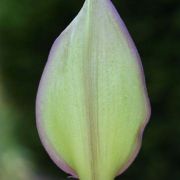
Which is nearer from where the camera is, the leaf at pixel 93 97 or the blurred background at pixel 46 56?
the leaf at pixel 93 97

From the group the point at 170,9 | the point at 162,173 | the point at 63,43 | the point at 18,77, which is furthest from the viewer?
the point at 18,77

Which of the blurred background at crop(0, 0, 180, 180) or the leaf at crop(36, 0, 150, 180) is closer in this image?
the leaf at crop(36, 0, 150, 180)

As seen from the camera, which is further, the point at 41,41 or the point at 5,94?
the point at 5,94

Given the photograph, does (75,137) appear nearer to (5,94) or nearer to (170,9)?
(170,9)

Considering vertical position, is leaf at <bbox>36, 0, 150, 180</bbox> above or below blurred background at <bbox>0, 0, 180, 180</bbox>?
above

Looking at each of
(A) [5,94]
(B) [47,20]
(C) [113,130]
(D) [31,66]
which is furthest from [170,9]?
(C) [113,130]
